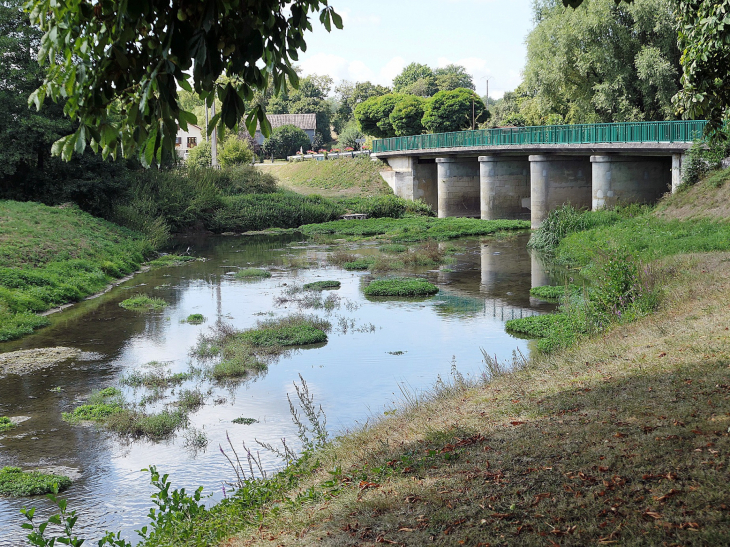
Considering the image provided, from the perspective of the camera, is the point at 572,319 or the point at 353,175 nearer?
the point at 572,319

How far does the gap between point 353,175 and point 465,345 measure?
45659 mm

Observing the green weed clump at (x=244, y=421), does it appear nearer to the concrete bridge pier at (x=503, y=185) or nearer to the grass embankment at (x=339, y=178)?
the concrete bridge pier at (x=503, y=185)

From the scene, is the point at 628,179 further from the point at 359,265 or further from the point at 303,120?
the point at 303,120

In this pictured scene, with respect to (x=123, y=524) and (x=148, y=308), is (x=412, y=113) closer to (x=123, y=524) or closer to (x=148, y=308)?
(x=148, y=308)

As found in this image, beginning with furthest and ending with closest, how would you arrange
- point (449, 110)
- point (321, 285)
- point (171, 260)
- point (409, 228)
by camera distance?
point (449, 110), point (409, 228), point (171, 260), point (321, 285)

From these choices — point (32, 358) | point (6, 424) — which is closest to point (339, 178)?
point (32, 358)

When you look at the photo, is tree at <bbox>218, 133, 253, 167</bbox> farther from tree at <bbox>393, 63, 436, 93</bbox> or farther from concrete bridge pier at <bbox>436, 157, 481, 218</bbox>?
tree at <bbox>393, 63, 436, 93</bbox>

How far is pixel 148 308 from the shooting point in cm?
1998

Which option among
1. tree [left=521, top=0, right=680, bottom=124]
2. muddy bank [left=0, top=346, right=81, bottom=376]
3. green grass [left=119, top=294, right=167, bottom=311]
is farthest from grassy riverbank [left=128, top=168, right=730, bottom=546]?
tree [left=521, top=0, right=680, bottom=124]

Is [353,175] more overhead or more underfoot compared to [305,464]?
more overhead

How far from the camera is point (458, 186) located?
50.4 metres

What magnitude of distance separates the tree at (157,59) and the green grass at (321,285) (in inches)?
656

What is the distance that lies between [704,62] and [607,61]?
30712 millimetres

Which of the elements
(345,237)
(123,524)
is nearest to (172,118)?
(123,524)
